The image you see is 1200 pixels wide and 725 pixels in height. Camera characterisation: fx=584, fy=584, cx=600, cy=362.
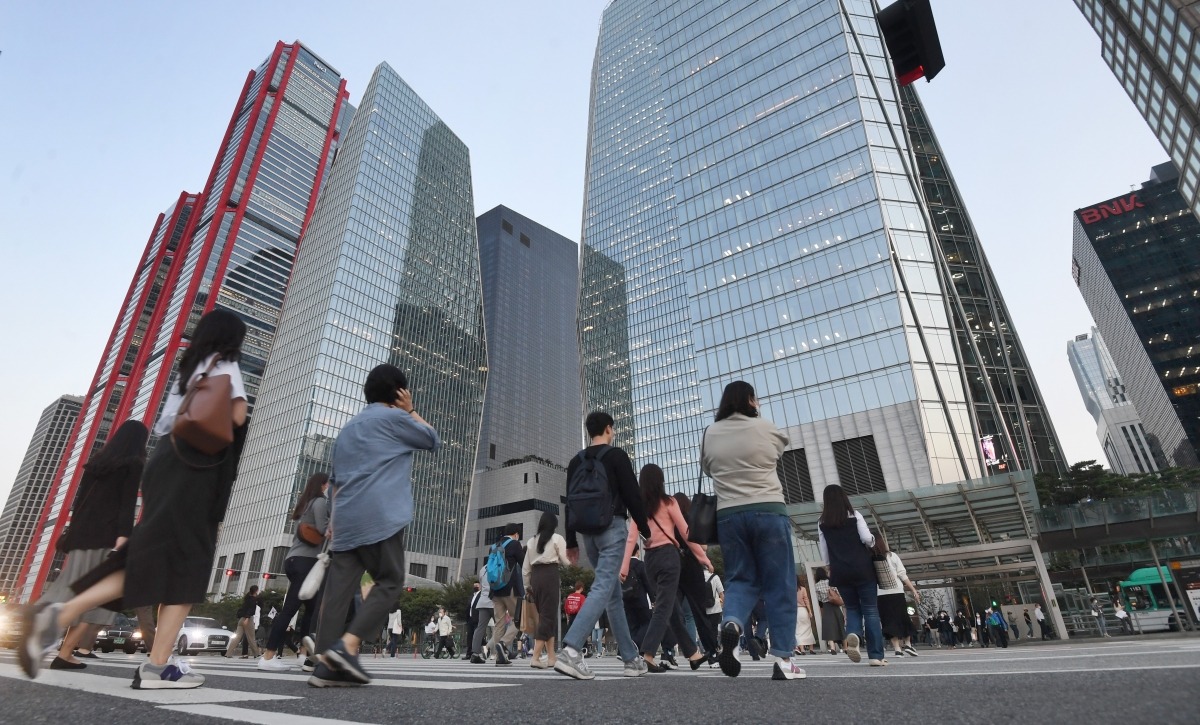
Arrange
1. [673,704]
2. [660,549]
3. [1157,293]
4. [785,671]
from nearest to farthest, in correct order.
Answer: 1. [673,704]
2. [785,671]
3. [660,549]
4. [1157,293]

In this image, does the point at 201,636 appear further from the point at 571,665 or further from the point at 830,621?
the point at 571,665

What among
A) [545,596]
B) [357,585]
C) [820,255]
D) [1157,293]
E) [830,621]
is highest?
[1157,293]

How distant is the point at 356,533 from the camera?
11.5 ft

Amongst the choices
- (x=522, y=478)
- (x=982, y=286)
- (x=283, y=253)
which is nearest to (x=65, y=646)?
(x=982, y=286)

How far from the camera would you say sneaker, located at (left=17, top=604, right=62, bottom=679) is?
262cm

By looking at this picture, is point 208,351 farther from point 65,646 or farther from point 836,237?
point 836,237

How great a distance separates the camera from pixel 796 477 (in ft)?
144

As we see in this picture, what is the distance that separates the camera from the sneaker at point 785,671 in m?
3.71

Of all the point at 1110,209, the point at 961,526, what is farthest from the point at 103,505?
the point at 1110,209

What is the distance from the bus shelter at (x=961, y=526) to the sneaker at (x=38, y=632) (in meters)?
16.6

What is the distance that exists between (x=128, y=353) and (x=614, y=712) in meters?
134

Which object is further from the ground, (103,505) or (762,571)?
(103,505)

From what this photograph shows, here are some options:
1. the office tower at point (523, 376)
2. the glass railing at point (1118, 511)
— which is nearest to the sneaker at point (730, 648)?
the glass railing at point (1118, 511)

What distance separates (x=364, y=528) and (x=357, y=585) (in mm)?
397
